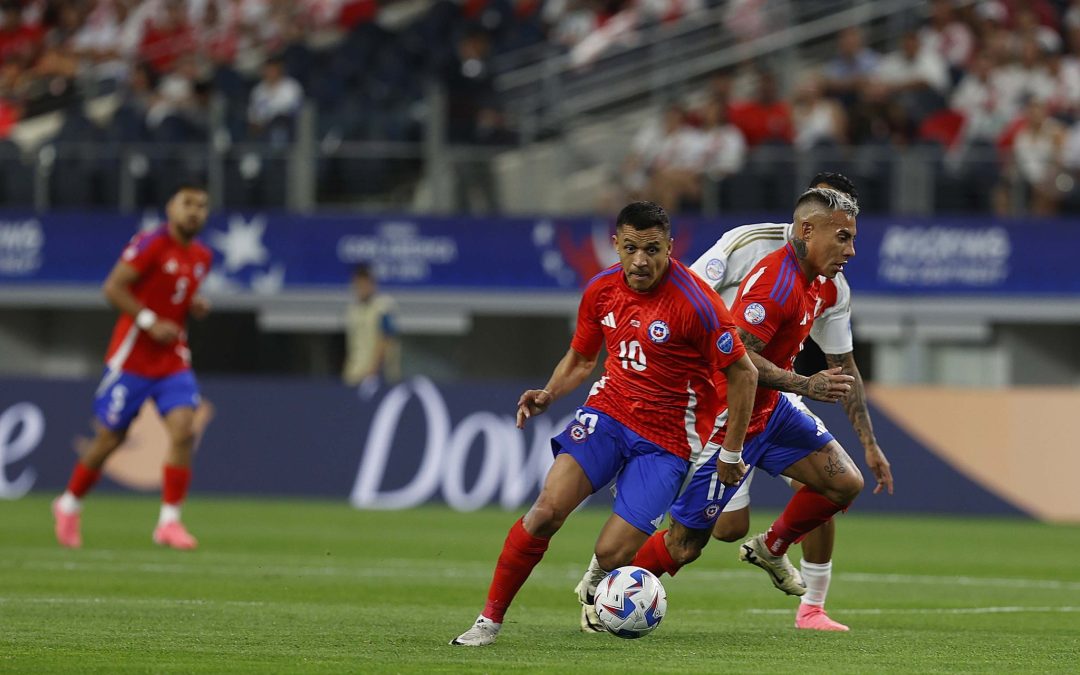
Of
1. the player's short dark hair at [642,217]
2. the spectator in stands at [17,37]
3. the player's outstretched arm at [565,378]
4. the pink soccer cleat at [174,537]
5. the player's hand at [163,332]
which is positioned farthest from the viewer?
the spectator in stands at [17,37]

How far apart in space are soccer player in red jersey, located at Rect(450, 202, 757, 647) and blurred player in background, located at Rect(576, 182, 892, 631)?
31 cm

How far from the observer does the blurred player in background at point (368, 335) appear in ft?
64.7

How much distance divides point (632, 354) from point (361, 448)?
11.1m

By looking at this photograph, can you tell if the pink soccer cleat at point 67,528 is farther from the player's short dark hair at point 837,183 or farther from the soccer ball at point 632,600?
the player's short dark hair at point 837,183

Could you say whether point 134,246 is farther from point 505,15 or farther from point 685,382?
point 505,15

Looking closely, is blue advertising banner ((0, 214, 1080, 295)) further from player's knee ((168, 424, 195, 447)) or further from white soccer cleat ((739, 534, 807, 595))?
white soccer cleat ((739, 534, 807, 595))

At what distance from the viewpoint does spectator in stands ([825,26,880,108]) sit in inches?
902

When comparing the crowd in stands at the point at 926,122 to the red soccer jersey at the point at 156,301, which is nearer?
the red soccer jersey at the point at 156,301

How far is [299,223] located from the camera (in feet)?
74.8

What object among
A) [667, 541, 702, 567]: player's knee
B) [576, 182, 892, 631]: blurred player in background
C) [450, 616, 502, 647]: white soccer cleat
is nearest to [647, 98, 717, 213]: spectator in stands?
[576, 182, 892, 631]: blurred player in background

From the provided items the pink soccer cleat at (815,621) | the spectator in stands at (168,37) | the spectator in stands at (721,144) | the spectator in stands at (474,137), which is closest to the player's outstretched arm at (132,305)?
the pink soccer cleat at (815,621)

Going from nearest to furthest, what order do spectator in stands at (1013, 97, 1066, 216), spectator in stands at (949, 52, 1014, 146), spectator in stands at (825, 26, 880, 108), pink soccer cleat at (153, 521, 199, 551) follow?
pink soccer cleat at (153, 521, 199, 551), spectator in stands at (1013, 97, 1066, 216), spectator in stands at (949, 52, 1014, 146), spectator in stands at (825, 26, 880, 108)

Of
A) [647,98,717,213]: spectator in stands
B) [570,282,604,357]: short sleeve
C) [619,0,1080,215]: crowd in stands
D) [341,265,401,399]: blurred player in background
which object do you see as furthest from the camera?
[647,98,717,213]: spectator in stands

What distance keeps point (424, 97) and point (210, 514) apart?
7446 millimetres
